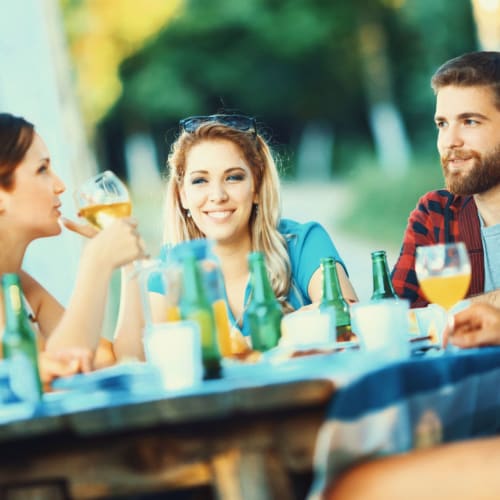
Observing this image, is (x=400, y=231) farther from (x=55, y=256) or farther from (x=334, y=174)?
(x=55, y=256)

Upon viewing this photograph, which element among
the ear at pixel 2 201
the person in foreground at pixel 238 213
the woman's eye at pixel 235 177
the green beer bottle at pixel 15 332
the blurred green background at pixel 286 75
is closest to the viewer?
the green beer bottle at pixel 15 332

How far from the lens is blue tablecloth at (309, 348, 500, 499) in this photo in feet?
4.32

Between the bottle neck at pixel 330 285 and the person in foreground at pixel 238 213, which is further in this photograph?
the person in foreground at pixel 238 213

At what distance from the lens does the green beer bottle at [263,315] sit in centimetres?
214

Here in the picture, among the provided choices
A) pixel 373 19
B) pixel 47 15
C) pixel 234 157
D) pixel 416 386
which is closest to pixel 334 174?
pixel 373 19

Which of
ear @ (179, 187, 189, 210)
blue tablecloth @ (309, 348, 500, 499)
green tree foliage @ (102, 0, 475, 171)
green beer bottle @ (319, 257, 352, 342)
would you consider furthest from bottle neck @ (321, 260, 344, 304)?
green tree foliage @ (102, 0, 475, 171)

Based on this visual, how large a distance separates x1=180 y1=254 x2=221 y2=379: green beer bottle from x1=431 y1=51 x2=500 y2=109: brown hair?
1756mm

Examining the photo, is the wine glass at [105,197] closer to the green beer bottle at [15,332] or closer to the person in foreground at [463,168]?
the green beer bottle at [15,332]

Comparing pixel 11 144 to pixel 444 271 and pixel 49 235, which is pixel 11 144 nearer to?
pixel 49 235

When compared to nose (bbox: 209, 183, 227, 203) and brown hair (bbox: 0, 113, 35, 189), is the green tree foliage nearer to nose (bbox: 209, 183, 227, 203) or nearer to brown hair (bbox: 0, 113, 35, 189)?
nose (bbox: 209, 183, 227, 203)

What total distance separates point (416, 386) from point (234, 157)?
1.79 m

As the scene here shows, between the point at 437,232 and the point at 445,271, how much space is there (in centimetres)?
110

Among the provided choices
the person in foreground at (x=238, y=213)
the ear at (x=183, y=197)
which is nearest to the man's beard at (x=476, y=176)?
the person in foreground at (x=238, y=213)

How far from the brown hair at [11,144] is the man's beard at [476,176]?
1.35m
